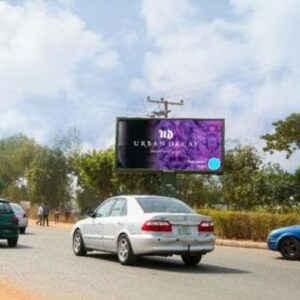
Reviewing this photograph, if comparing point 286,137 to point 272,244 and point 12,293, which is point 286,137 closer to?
point 272,244

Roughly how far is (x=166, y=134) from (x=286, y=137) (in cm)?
1082

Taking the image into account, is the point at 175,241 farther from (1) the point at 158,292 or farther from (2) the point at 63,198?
(2) the point at 63,198

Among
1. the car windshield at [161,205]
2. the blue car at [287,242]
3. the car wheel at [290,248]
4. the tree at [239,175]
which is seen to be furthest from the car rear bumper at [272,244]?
the tree at [239,175]

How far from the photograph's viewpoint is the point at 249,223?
2611cm

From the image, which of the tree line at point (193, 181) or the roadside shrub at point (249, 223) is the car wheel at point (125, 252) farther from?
the tree line at point (193, 181)

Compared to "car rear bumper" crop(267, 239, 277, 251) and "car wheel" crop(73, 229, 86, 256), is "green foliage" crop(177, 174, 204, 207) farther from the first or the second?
"car wheel" crop(73, 229, 86, 256)

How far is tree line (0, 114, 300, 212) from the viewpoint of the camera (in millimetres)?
41062

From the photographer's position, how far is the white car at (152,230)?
47.4 ft

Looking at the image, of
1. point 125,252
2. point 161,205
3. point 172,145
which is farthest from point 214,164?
point 125,252

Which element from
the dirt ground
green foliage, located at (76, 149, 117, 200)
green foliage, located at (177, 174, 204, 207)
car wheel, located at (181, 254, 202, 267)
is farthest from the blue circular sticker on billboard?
the dirt ground

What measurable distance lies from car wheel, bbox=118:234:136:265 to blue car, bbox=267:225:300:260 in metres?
5.12

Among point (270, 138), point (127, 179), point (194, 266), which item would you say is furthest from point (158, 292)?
point (127, 179)

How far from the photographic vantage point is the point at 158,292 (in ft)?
36.3

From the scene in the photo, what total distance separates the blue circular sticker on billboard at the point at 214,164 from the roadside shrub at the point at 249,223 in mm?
6202
